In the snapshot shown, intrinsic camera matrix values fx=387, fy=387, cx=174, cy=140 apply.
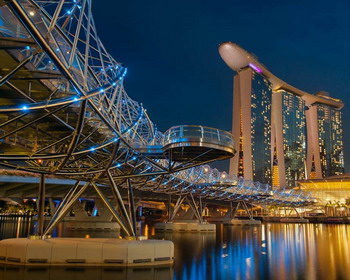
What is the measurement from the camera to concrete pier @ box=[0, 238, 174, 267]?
21.2 m

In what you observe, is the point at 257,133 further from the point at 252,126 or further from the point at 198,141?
the point at 198,141

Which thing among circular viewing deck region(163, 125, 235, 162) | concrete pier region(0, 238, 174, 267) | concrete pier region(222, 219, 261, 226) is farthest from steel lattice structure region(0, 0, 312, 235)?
concrete pier region(222, 219, 261, 226)

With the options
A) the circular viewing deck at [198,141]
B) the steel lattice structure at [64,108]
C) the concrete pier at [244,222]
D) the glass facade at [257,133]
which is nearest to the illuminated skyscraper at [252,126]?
the glass facade at [257,133]

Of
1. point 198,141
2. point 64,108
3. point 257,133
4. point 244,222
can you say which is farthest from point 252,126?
point 64,108

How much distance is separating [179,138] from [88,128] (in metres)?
5.16

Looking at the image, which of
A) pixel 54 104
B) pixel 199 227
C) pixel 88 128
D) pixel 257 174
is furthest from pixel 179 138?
pixel 257 174

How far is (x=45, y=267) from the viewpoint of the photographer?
66.7 ft

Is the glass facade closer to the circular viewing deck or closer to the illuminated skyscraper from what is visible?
the illuminated skyscraper

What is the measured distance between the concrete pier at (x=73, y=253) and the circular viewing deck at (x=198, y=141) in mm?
6195

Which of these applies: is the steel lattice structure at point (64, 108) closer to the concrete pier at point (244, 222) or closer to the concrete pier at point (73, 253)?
the concrete pier at point (73, 253)

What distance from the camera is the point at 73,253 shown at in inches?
841

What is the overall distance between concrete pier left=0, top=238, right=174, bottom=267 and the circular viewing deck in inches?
244

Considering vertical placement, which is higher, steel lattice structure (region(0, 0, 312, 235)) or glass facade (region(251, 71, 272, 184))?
glass facade (region(251, 71, 272, 184))

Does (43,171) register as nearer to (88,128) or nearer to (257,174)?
(88,128)
